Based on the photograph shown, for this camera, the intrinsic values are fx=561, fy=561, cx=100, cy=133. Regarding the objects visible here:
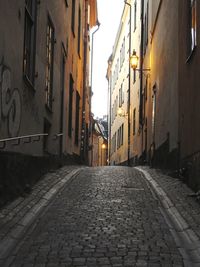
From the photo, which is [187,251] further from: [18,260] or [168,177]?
[168,177]

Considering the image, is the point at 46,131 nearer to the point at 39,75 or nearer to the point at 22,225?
the point at 39,75

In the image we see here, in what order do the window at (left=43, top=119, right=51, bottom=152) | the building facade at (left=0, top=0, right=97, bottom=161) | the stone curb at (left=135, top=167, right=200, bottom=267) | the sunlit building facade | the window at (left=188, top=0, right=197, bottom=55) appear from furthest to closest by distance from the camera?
1. the sunlit building facade
2. the window at (left=43, top=119, right=51, bottom=152)
3. the window at (left=188, top=0, right=197, bottom=55)
4. the building facade at (left=0, top=0, right=97, bottom=161)
5. the stone curb at (left=135, top=167, right=200, bottom=267)

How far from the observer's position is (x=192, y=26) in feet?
39.5

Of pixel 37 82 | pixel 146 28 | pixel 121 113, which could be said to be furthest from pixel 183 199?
pixel 121 113

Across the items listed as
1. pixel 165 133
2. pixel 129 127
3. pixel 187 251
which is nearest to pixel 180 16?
pixel 165 133

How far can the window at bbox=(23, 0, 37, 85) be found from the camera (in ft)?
39.1

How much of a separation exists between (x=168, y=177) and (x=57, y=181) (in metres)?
3.00

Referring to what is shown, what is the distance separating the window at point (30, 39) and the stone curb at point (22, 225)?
103 inches

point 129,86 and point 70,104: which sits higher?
point 129,86

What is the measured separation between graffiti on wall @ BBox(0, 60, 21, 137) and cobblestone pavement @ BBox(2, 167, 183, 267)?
1.58 meters

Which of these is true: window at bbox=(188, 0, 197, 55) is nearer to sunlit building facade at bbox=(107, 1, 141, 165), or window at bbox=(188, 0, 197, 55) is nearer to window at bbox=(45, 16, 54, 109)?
window at bbox=(45, 16, 54, 109)

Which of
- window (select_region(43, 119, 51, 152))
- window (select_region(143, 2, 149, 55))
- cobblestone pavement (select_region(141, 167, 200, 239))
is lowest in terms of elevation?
cobblestone pavement (select_region(141, 167, 200, 239))

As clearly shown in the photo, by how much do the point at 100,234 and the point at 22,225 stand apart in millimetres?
1291

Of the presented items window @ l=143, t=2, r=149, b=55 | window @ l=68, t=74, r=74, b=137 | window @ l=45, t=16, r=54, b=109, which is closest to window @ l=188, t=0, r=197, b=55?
window @ l=45, t=16, r=54, b=109
